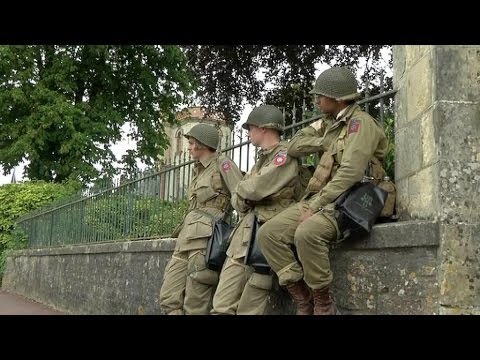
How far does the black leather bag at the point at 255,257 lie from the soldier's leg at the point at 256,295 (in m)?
0.05

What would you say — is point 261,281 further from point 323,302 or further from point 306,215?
point 306,215

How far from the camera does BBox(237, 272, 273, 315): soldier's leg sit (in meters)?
4.16

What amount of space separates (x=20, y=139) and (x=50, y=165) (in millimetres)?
1603

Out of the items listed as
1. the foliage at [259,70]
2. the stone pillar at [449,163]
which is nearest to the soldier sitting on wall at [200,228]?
the stone pillar at [449,163]

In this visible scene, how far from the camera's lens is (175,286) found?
17.2 feet

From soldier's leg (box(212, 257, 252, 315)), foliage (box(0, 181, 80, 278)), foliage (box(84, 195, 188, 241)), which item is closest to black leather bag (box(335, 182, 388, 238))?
soldier's leg (box(212, 257, 252, 315))

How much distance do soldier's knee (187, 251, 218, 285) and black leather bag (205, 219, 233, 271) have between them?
0.28ft

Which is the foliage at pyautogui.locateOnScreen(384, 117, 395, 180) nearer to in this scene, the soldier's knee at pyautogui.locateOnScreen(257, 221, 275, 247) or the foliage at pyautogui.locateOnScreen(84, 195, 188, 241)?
the soldier's knee at pyautogui.locateOnScreen(257, 221, 275, 247)

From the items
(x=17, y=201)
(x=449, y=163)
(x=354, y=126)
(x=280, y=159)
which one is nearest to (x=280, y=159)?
(x=280, y=159)

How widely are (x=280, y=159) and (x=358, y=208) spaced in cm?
78

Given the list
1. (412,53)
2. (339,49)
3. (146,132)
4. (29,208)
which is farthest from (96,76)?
(412,53)

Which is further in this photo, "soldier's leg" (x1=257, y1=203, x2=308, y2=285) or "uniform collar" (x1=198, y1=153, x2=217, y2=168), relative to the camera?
"uniform collar" (x1=198, y1=153, x2=217, y2=168)
